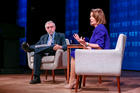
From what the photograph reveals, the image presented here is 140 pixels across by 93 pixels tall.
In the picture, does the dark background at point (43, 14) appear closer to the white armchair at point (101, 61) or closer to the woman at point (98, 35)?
the woman at point (98, 35)

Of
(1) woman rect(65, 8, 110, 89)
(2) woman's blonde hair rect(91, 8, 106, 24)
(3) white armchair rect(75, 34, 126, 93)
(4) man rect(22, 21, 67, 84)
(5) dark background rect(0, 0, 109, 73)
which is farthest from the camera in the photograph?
(5) dark background rect(0, 0, 109, 73)

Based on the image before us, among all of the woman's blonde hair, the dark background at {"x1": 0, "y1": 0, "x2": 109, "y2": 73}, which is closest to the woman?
the woman's blonde hair

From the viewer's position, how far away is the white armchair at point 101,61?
2820 mm

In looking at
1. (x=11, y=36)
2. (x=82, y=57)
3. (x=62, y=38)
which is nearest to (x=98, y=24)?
(x=82, y=57)

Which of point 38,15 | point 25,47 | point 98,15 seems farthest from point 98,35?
point 38,15

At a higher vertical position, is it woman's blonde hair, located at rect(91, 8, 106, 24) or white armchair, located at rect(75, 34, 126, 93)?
woman's blonde hair, located at rect(91, 8, 106, 24)

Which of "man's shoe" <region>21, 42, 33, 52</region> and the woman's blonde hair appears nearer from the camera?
the woman's blonde hair

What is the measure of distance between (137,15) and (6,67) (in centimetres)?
418

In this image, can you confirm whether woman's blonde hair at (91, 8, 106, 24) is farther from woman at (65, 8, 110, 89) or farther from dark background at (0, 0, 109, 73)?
dark background at (0, 0, 109, 73)

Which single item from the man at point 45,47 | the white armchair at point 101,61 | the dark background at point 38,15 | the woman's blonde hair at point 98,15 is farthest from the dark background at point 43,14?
the white armchair at point 101,61

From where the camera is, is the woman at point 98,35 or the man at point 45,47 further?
the man at point 45,47

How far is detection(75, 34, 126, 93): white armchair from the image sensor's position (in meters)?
2.82

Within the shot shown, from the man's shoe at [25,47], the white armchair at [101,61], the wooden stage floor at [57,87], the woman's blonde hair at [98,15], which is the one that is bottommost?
the wooden stage floor at [57,87]

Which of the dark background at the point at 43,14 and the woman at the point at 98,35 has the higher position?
the dark background at the point at 43,14
